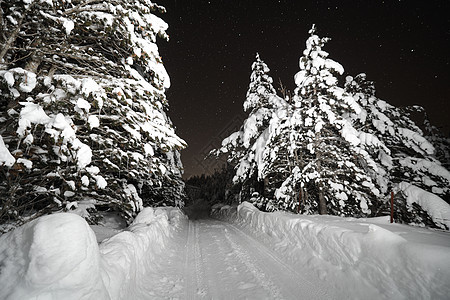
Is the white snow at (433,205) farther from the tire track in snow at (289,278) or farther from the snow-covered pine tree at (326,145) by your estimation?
the tire track in snow at (289,278)

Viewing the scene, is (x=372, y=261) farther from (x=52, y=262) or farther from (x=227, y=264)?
(x=52, y=262)

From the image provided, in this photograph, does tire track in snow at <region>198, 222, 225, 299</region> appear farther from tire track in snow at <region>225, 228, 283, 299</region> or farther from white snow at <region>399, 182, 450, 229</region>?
white snow at <region>399, 182, 450, 229</region>

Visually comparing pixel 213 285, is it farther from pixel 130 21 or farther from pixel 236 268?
pixel 130 21

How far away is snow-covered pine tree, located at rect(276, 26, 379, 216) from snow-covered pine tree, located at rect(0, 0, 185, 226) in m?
A: 7.33

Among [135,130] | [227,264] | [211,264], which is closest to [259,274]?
[227,264]

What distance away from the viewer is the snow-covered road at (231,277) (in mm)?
3900

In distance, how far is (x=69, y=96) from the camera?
390 cm

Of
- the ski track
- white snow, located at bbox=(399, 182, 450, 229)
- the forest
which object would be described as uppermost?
the forest

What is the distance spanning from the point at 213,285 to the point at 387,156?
1100 cm

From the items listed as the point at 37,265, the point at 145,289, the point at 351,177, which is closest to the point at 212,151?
the point at 351,177

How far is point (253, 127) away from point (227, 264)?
877 cm

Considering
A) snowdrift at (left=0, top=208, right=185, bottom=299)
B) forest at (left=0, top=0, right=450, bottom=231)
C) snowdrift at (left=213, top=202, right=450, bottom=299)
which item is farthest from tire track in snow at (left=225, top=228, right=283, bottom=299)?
forest at (left=0, top=0, right=450, bottom=231)

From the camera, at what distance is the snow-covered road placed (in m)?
3.90

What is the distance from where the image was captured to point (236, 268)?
201 inches
